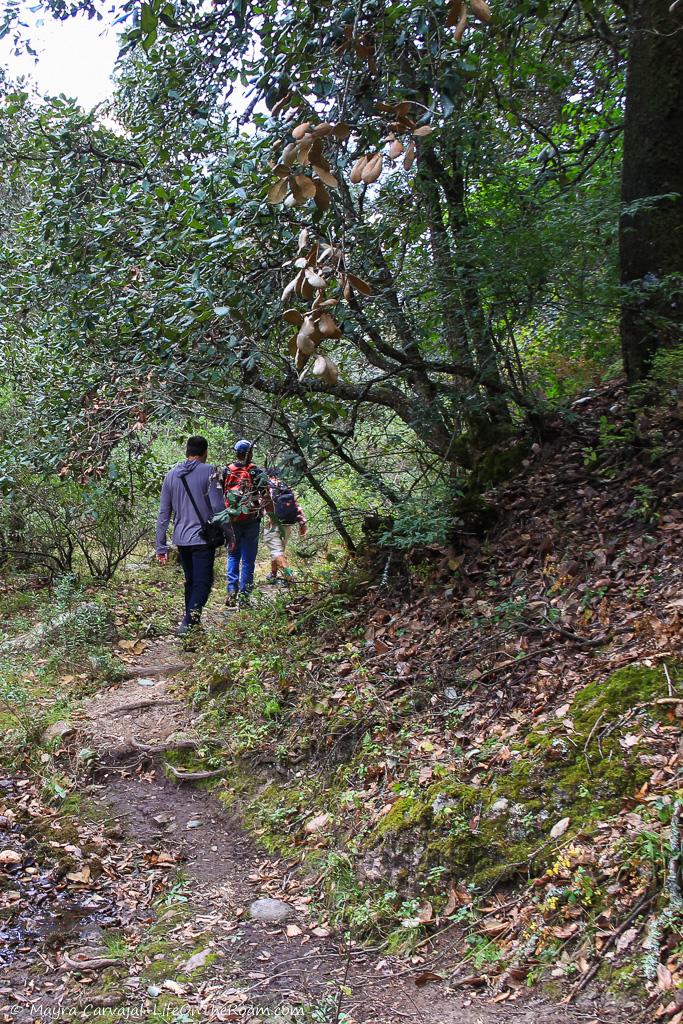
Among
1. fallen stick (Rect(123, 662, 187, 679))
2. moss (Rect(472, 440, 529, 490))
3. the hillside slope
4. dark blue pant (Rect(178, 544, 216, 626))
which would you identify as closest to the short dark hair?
dark blue pant (Rect(178, 544, 216, 626))

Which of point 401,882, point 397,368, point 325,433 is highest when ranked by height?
point 397,368

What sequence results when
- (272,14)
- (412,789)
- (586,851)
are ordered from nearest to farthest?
(586,851)
(412,789)
(272,14)

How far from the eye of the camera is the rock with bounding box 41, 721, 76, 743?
273 inches

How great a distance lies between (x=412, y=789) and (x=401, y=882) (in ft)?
1.89

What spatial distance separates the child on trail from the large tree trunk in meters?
3.21

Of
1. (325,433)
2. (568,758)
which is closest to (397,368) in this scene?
(325,433)

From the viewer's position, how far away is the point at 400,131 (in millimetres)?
2521

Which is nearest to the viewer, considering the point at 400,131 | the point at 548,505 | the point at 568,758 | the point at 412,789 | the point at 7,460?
the point at 400,131

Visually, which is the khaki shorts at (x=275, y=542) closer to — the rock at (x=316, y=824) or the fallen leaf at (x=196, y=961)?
the rock at (x=316, y=824)

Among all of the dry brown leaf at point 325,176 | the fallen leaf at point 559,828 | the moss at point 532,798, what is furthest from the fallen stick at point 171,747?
the dry brown leaf at point 325,176

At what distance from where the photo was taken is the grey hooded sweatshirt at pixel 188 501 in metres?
8.50

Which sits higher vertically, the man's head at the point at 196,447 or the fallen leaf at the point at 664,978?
the man's head at the point at 196,447

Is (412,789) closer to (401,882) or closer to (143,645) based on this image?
(401,882)

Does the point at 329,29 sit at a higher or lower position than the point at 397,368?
higher
